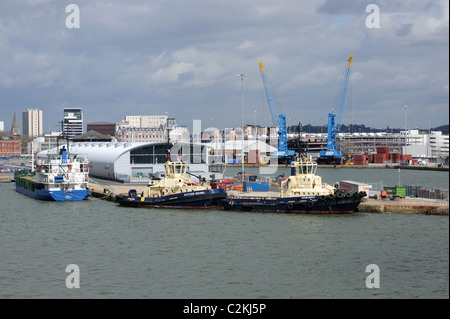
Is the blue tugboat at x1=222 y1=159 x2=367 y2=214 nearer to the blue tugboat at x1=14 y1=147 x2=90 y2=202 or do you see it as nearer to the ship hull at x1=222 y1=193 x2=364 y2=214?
the ship hull at x1=222 y1=193 x2=364 y2=214

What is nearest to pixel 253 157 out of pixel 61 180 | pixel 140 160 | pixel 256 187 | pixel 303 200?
pixel 140 160

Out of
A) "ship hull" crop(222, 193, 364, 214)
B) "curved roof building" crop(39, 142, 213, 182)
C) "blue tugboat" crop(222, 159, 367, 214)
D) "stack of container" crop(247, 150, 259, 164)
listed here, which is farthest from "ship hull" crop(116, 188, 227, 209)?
"stack of container" crop(247, 150, 259, 164)

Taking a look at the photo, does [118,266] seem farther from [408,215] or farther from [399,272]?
[408,215]

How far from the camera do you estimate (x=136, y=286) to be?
76.6 feet

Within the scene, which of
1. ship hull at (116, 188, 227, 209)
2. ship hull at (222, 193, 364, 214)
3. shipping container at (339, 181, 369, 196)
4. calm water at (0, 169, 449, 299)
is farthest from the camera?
shipping container at (339, 181, 369, 196)

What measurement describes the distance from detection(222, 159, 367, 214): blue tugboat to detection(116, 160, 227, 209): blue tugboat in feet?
4.68

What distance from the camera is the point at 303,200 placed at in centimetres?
4416

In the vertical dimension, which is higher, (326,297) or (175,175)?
(175,175)

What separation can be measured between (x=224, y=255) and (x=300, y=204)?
1638 centimetres

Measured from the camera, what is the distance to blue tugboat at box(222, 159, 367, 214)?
4312 centimetres

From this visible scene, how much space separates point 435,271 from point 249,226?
16560 mm

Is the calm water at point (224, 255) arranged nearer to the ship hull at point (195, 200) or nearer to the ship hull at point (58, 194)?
the ship hull at point (195, 200)

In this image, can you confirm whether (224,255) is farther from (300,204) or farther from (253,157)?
(253,157)

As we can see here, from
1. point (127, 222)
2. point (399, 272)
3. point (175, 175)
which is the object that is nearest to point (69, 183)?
point (175, 175)
